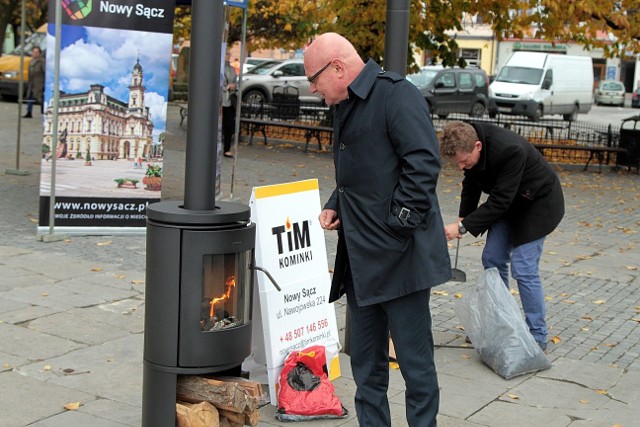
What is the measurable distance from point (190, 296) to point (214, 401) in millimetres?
492

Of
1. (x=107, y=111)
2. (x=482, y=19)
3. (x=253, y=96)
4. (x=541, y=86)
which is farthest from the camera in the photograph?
(x=541, y=86)

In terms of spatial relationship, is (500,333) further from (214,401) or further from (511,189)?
(214,401)

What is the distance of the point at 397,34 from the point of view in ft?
17.5

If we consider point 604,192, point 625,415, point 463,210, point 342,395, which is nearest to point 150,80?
point 463,210

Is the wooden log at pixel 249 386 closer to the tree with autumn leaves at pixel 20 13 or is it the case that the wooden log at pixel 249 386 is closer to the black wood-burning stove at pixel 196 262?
the black wood-burning stove at pixel 196 262

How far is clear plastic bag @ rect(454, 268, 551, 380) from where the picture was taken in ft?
18.2

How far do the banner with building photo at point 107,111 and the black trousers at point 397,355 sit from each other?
5.52 meters

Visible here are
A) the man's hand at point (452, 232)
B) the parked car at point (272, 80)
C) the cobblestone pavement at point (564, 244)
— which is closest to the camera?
the man's hand at point (452, 232)

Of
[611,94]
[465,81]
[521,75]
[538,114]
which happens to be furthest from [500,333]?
[611,94]

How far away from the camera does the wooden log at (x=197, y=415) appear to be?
3.97 metres

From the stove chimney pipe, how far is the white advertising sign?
901 millimetres

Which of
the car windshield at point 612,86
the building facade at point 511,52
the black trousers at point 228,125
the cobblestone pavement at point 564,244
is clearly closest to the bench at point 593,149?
the cobblestone pavement at point 564,244

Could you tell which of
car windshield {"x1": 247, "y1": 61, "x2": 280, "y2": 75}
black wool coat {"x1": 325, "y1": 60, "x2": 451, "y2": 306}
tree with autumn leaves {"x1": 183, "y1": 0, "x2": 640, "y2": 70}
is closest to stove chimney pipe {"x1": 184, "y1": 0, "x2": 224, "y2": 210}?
black wool coat {"x1": 325, "y1": 60, "x2": 451, "y2": 306}

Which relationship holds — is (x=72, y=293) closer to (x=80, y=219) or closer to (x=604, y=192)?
(x=80, y=219)
